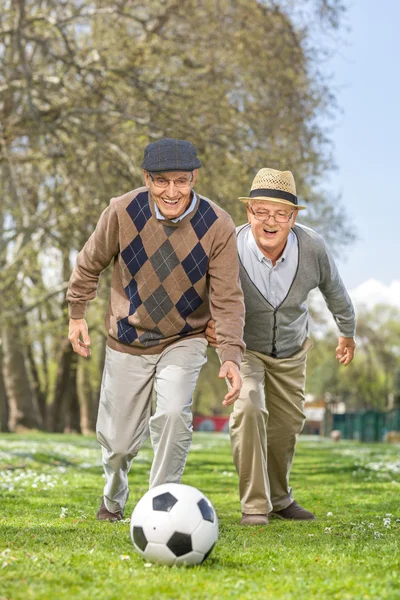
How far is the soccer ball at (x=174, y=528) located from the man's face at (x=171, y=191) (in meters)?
2.03

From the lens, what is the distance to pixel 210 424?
75.6m

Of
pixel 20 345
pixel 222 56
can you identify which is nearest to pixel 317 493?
pixel 222 56

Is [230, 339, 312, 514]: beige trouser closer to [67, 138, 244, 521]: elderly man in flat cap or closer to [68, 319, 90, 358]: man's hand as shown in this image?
[67, 138, 244, 521]: elderly man in flat cap

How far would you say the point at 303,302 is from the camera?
7.43 meters

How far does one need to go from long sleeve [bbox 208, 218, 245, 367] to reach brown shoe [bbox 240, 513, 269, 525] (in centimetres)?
146

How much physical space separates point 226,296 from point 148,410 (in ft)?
3.54

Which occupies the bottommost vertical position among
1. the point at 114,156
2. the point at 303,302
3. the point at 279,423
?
the point at 279,423

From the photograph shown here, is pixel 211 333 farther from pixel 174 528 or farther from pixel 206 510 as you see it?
pixel 174 528

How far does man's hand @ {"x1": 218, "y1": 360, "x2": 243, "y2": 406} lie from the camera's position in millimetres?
6127

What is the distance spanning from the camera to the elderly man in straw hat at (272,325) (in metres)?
7.15

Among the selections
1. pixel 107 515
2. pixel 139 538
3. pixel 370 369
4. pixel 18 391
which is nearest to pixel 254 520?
pixel 107 515

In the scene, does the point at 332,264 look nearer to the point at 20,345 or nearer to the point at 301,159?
the point at 301,159

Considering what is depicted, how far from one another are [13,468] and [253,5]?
10420 millimetres

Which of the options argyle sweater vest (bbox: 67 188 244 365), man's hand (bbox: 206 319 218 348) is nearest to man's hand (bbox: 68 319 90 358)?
argyle sweater vest (bbox: 67 188 244 365)
